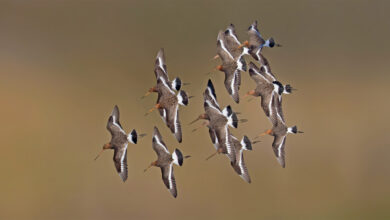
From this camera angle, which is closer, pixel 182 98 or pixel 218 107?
pixel 182 98

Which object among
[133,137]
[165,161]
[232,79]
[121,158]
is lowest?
[165,161]

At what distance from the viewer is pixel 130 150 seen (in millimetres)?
6695

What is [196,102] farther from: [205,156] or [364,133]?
[364,133]

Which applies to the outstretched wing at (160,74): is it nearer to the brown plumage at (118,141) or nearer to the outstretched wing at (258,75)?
the brown plumage at (118,141)

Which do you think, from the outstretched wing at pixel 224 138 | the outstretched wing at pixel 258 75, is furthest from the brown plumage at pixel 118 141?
the outstretched wing at pixel 258 75

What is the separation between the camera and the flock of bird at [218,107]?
4715 millimetres

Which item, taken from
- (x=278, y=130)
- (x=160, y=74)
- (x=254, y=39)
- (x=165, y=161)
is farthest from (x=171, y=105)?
(x=278, y=130)

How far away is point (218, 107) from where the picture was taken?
15.8 ft

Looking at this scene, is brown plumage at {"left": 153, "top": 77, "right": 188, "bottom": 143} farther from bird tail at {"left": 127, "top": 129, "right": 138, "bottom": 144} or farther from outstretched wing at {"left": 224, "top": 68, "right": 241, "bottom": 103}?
outstretched wing at {"left": 224, "top": 68, "right": 241, "bottom": 103}

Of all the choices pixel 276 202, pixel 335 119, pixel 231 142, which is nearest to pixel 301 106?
pixel 335 119

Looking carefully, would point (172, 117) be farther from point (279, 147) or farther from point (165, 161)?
point (279, 147)

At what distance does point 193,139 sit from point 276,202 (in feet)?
3.62

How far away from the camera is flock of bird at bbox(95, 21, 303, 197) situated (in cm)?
471

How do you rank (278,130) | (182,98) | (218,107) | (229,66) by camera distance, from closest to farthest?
1. (182,98)
2. (218,107)
3. (229,66)
4. (278,130)
